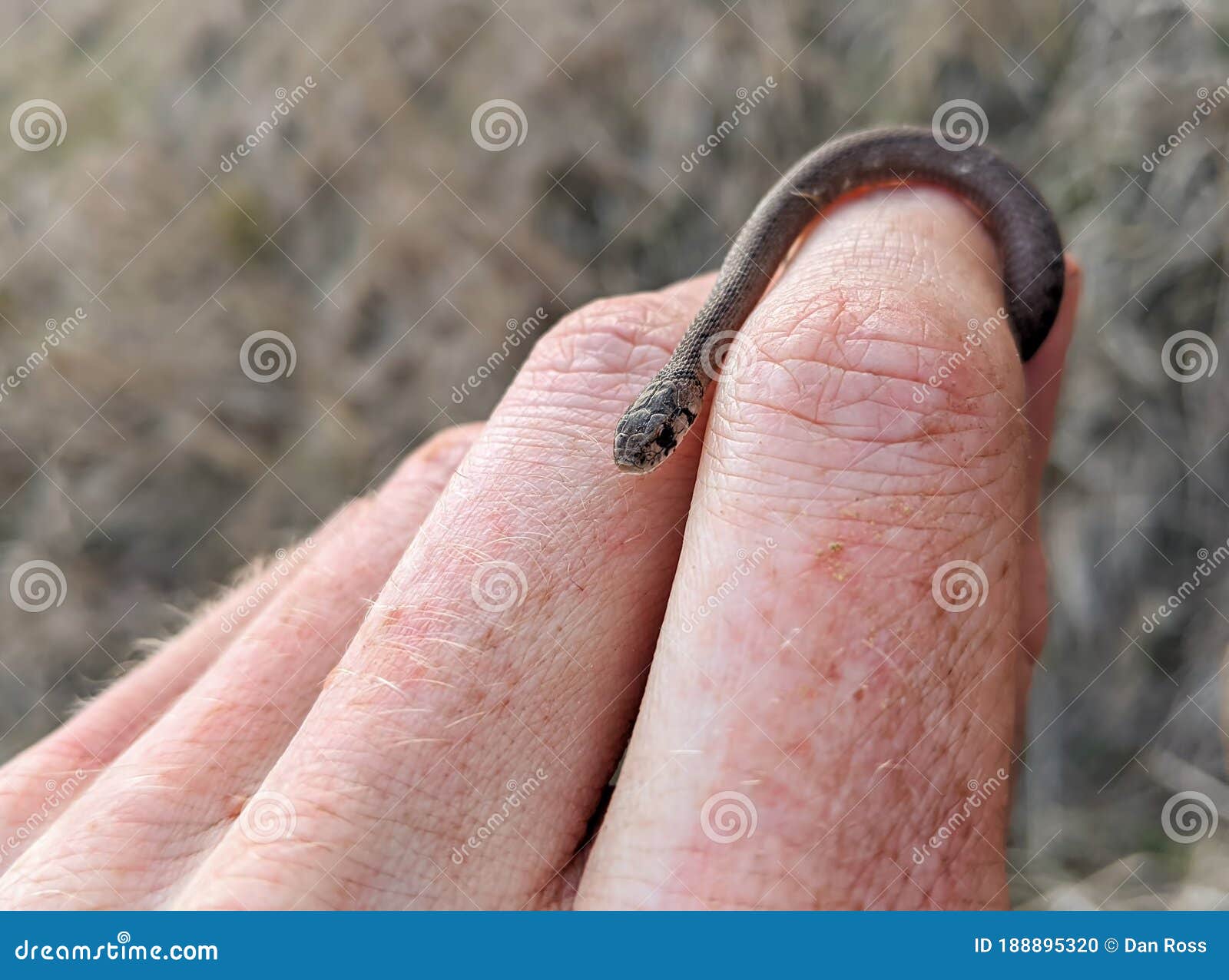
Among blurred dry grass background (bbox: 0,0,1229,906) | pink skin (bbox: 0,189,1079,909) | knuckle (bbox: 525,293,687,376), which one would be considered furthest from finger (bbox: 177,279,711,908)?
blurred dry grass background (bbox: 0,0,1229,906)

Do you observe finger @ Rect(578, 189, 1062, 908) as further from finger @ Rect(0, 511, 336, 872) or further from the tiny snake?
finger @ Rect(0, 511, 336, 872)

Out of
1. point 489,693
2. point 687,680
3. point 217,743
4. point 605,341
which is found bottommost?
point 217,743

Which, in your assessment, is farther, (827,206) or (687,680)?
(827,206)

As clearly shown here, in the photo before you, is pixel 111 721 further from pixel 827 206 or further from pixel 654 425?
pixel 827 206

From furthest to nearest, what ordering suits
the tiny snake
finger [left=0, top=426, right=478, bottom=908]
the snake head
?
the tiny snake → the snake head → finger [left=0, top=426, right=478, bottom=908]

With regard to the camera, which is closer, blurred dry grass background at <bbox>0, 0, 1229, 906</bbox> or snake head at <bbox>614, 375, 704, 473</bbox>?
snake head at <bbox>614, 375, 704, 473</bbox>

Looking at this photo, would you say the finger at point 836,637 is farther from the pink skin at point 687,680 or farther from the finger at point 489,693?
the finger at point 489,693

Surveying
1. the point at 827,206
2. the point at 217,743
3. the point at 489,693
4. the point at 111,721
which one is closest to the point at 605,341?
the point at 827,206

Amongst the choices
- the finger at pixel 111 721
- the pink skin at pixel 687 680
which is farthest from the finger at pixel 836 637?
the finger at pixel 111 721
